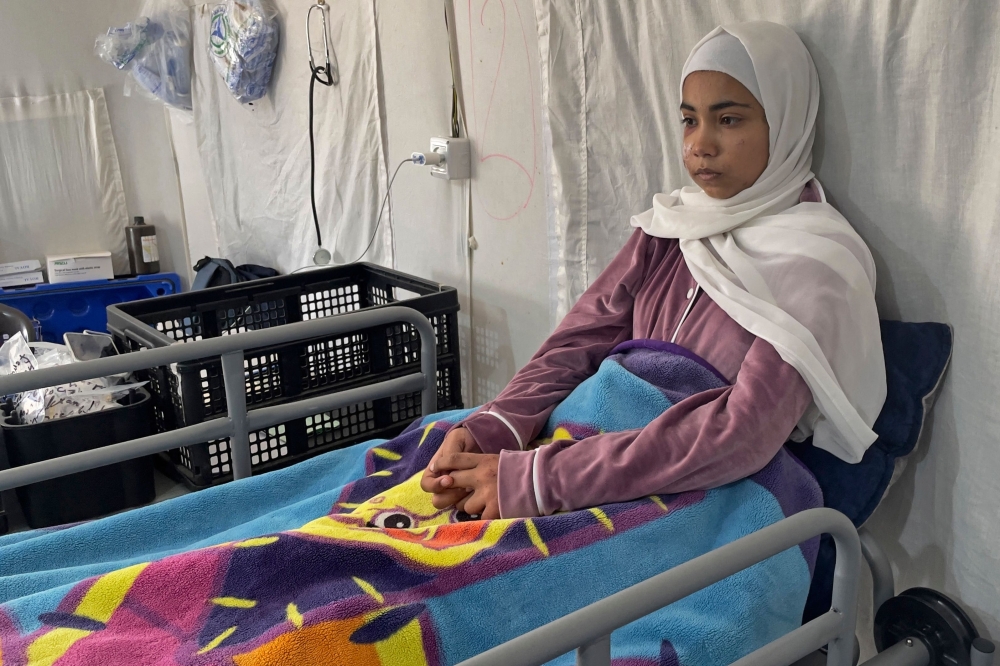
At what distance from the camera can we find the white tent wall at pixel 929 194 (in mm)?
1102

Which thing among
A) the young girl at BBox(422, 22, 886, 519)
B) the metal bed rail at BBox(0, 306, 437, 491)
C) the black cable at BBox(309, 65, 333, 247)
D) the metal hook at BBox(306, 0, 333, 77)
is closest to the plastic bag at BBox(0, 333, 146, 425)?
the metal bed rail at BBox(0, 306, 437, 491)

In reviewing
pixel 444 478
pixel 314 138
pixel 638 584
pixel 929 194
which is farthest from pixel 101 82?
pixel 638 584

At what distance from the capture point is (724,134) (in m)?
1.29

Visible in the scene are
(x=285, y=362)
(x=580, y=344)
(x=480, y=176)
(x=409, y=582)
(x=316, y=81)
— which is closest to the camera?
(x=409, y=582)

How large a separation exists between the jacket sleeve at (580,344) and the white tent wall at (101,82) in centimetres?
312

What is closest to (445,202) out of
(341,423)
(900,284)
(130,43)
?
(341,423)

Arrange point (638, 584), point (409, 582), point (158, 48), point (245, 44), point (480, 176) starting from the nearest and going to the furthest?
point (638, 584), point (409, 582), point (480, 176), point (245, 44), point (158, 48)

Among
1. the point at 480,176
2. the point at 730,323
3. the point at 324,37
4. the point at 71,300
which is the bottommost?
the point at 71,300

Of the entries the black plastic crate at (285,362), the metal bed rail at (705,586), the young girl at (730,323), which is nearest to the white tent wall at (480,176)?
the black plastic crate at (285,362)

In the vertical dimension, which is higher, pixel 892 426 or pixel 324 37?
pixel 324 37

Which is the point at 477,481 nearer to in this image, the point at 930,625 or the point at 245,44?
the point at 930,625

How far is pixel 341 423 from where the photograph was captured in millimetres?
2127

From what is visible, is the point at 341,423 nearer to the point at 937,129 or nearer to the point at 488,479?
the point at 488,479

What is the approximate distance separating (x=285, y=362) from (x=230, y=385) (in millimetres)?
469
